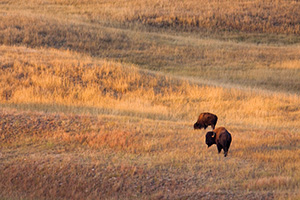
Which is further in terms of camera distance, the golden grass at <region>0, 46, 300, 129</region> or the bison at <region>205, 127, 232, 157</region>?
the golden grass at <region>0, 46, 300, 129</region>

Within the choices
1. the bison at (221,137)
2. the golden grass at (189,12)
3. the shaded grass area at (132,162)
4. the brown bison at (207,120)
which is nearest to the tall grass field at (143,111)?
the shaded grass area at (132,162)

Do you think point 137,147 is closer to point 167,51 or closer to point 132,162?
point 132,162

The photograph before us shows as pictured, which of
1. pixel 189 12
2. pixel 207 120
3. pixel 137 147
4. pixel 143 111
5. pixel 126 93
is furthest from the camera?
pixel 189 12

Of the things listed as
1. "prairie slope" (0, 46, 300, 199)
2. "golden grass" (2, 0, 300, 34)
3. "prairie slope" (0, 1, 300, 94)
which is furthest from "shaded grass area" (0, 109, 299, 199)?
"golden grass" (2, 0, 300, 34)

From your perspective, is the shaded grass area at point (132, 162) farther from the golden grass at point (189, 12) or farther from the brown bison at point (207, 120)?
the golden grass at point (189, 12)

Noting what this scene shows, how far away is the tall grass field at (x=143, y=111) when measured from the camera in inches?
285

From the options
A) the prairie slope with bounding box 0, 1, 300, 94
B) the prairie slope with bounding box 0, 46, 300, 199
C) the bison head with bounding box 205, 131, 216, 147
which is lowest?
the prairie slope with bounding box 0, 1, 300, 94

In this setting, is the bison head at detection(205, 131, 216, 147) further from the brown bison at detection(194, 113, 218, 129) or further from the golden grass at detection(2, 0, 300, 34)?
the golden grass at detection(2, 0, 300, 34)

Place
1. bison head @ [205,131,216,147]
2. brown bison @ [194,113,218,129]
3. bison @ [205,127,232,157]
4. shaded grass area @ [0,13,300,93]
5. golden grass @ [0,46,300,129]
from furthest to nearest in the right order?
shaded grass area @ [0,13,300,93], golden grass @ [0,46,300,129], brown bison @ [194,113,218,129], bison head @ [205,131,216,147], bison @ [205,127,232,157]

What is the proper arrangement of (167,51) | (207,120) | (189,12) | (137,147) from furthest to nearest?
1. (189,12)
2. (167,51)
3. (207,120)
4. (137,147)

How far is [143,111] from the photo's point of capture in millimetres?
14453

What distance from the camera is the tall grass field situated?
7.25 meters

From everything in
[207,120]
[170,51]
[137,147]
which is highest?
[207,120]

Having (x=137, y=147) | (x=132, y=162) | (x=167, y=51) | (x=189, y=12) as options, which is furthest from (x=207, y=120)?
(x=189, y=12)
